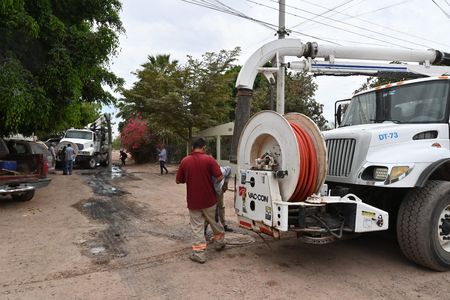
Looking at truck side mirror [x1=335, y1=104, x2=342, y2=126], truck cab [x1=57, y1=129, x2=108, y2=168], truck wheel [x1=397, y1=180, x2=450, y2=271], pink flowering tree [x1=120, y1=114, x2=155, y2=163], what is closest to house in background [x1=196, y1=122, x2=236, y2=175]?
truck cab [x1=57, y1=129, x2=108, y2=168]

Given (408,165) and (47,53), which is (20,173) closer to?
(47,53)

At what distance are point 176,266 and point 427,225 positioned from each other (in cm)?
325

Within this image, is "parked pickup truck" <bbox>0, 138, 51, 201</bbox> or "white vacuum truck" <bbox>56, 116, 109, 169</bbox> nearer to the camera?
"parked pickup truck" <bbox>0, 138, 51, 201</bbox>

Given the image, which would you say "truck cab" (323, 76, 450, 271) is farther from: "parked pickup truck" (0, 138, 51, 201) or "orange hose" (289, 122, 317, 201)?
"parked pickup truck" (0, 138, 51, 201)

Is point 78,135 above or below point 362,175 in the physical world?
above

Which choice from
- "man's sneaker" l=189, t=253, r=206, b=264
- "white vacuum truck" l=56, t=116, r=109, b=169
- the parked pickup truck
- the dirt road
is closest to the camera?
the dirt road

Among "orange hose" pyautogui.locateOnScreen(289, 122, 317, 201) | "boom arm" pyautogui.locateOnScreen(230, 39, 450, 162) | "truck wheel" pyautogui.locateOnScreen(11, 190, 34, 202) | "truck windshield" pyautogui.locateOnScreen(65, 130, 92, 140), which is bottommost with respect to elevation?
"truck wheel" pyautogui.locateOnScreen(11, 190, 34, 202)

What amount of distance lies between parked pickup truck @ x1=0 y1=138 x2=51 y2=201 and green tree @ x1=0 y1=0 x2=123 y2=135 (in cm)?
91

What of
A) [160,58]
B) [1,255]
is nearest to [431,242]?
[1,255]

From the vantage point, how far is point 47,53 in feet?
32.5

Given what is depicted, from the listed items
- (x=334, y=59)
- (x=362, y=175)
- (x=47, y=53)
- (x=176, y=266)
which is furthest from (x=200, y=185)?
(x=47, y=53)

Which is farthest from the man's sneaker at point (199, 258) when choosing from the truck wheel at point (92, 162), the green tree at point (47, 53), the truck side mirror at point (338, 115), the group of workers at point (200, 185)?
the truck wheel at point (92, 162)

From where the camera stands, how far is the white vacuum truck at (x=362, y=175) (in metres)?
5.04

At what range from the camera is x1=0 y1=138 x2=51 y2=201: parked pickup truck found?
9.59 meters
